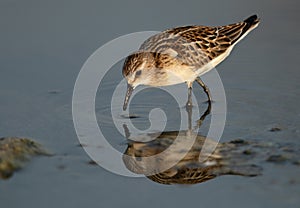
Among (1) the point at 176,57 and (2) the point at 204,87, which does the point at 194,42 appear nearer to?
(1) the point at 176,57

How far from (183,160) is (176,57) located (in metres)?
2.02

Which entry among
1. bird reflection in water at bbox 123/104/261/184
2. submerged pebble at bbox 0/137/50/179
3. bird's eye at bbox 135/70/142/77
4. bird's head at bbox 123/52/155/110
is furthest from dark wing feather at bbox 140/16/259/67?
submerged pebble at bbox 0/137/50/179

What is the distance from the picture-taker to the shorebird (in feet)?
26.9

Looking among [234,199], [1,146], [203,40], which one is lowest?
[234,199]

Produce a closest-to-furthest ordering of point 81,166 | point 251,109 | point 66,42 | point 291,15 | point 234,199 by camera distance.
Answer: point 234,199 < point 81,166 < point 251,109 < point 66,42 < point 291,15

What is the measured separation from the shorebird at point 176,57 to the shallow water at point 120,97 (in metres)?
0.43

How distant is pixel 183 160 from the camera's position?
6922 mm

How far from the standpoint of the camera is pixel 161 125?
7875 mm

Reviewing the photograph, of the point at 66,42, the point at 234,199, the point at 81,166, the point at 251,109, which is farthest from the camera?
the point at 66,42

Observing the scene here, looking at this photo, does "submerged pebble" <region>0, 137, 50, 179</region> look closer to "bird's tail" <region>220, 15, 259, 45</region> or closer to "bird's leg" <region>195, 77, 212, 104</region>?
"bird's leg" <region>195, 77, 212, 104</region>

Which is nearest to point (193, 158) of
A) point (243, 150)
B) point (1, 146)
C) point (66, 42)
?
point (243, 150)

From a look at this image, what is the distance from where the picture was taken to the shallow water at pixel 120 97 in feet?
20.3

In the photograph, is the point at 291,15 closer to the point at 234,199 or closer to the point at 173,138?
the point at 173,138

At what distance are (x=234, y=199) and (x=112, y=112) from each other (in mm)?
2826
